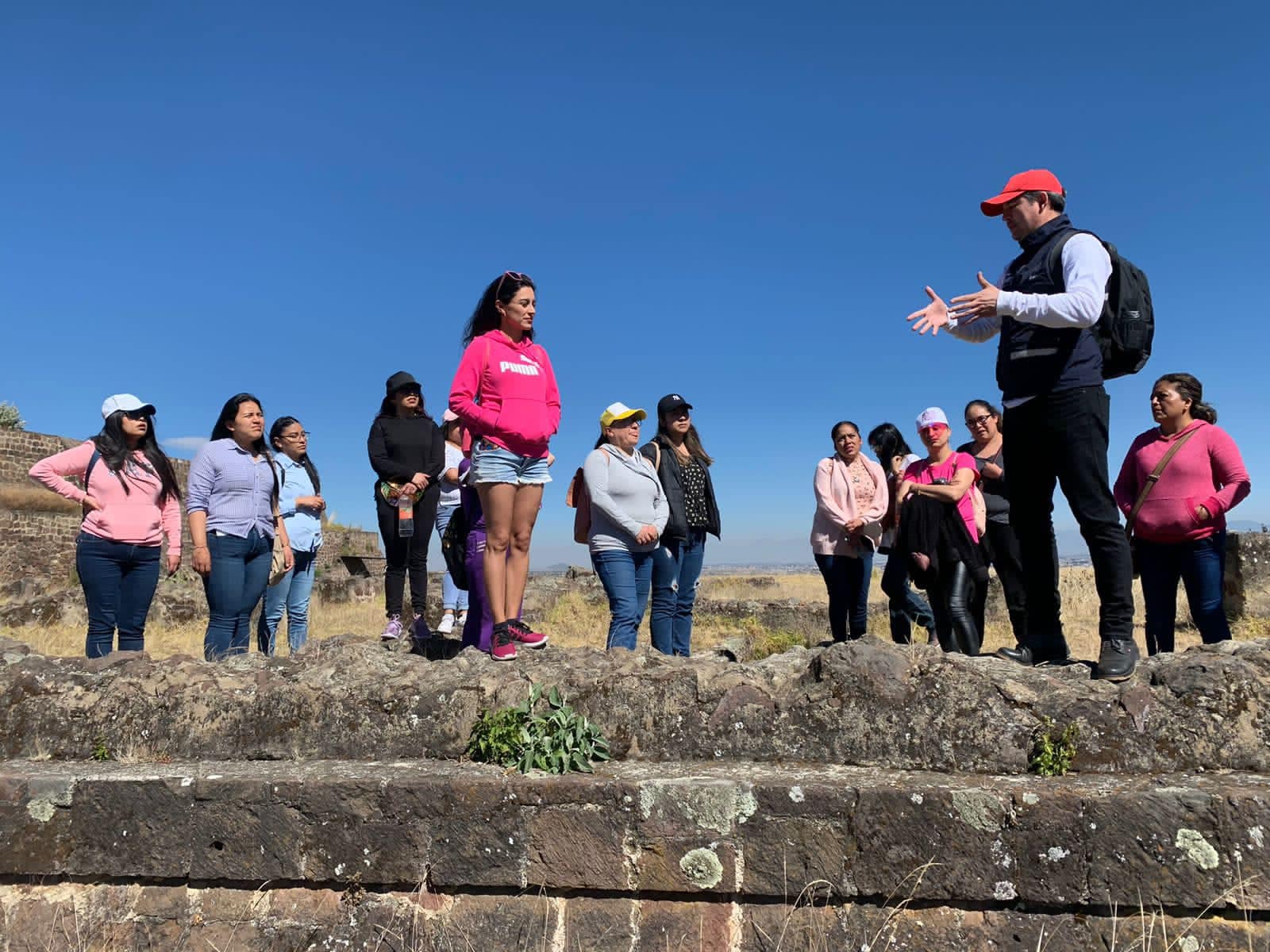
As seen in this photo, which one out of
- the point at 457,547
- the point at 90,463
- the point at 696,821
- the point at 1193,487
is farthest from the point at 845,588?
the point at 90,463

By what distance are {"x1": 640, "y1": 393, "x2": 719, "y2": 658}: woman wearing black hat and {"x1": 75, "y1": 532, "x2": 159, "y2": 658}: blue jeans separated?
3.06 metres

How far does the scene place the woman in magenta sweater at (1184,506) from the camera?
4316 millimetres

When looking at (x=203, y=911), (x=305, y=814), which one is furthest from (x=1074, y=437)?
(x=203, y=911)

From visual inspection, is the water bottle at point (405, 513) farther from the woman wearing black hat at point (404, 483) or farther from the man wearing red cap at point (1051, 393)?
the man wearing red cap at point (1051, 393)

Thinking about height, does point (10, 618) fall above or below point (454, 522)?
below

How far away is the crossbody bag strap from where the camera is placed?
4488 mm

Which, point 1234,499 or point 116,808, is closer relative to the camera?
point 116,808

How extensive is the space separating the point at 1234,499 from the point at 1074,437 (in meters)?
1.85

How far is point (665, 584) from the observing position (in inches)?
225

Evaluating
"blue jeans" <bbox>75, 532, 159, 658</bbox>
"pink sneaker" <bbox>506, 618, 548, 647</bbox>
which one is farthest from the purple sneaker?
"pink sneaker" <bbox>506, 618, 548, 647</bbox>

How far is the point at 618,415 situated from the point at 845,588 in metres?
2.14

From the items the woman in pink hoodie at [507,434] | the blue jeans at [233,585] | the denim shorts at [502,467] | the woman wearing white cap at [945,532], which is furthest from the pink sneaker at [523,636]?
the woman wearing white cap at [945,532]

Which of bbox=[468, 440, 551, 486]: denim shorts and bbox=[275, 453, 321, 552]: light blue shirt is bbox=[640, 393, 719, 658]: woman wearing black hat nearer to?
bbox=[468, 440, 551, 486]: denim shorts

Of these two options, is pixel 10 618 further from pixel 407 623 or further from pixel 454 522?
pixel 454 522
